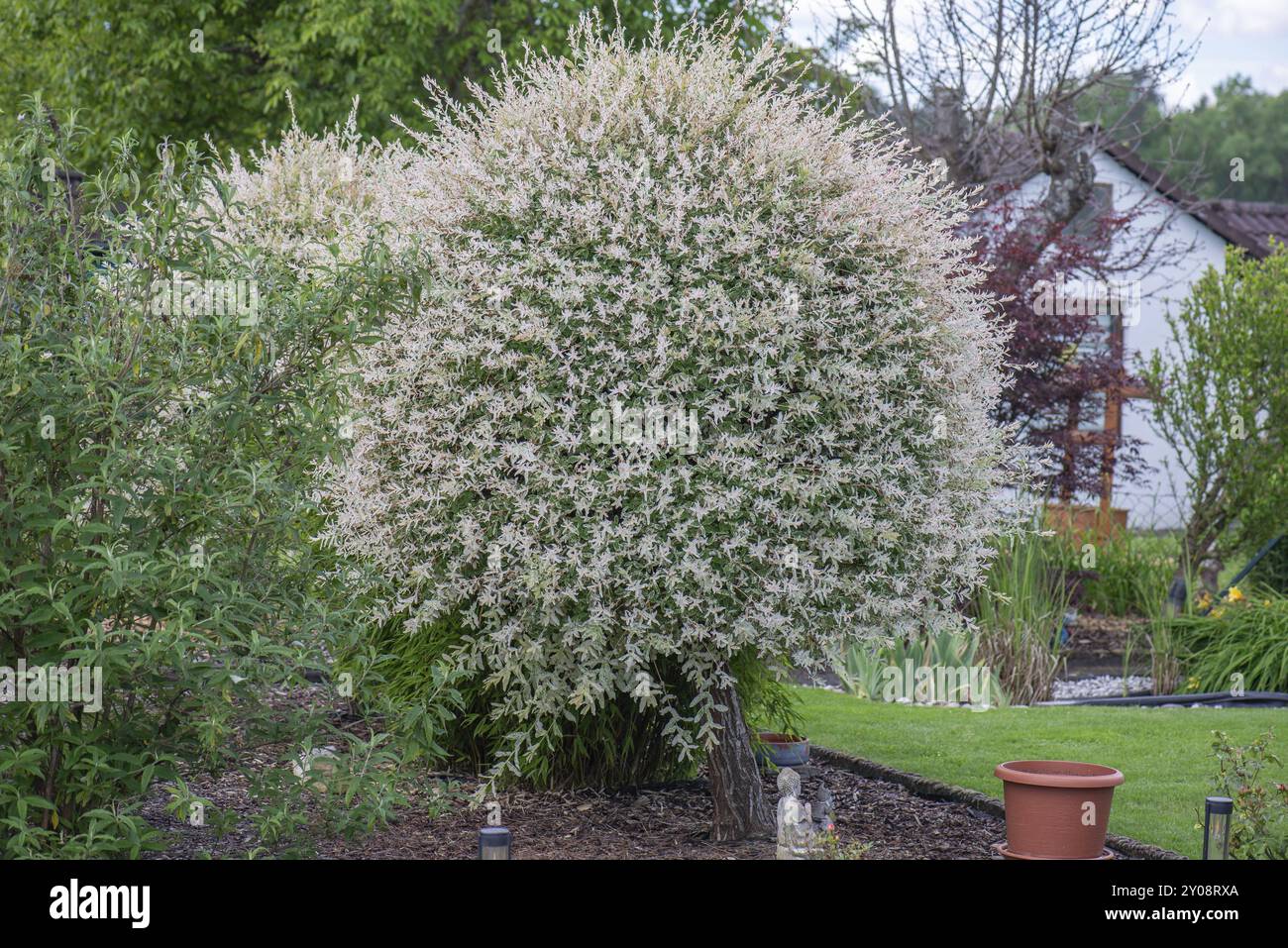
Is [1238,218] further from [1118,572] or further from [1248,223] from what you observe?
[1118,572]

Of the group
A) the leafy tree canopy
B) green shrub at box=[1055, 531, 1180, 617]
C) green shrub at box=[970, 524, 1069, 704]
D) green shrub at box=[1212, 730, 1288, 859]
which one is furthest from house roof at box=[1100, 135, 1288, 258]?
green shrub at box=[1212, 730, 1288, 859]

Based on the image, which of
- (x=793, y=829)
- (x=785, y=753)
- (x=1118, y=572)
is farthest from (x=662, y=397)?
(x=1118, y=572)

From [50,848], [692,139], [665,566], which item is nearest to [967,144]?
[692,139]

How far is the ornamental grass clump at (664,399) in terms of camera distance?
14.1 feet

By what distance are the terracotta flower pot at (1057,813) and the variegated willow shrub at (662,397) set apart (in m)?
0.70

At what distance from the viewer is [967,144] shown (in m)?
11.6

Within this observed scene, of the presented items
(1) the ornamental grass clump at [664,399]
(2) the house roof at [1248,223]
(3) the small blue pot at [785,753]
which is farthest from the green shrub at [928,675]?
(2) the house roof at [1248,223]

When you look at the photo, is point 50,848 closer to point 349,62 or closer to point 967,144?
point 967,144

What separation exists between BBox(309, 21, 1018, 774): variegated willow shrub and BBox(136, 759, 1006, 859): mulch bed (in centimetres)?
51

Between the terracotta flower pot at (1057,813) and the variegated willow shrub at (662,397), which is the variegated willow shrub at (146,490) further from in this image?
the terracotta flower pot at (1057,813)

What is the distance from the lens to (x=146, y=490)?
12.9 feet

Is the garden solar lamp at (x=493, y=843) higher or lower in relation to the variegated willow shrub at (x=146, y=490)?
lower

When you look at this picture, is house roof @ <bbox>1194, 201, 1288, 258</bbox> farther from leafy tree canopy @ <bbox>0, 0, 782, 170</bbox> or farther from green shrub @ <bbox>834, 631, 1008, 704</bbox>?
green shrub @ <bbox>834, 631, 1008, 704</bbox>
